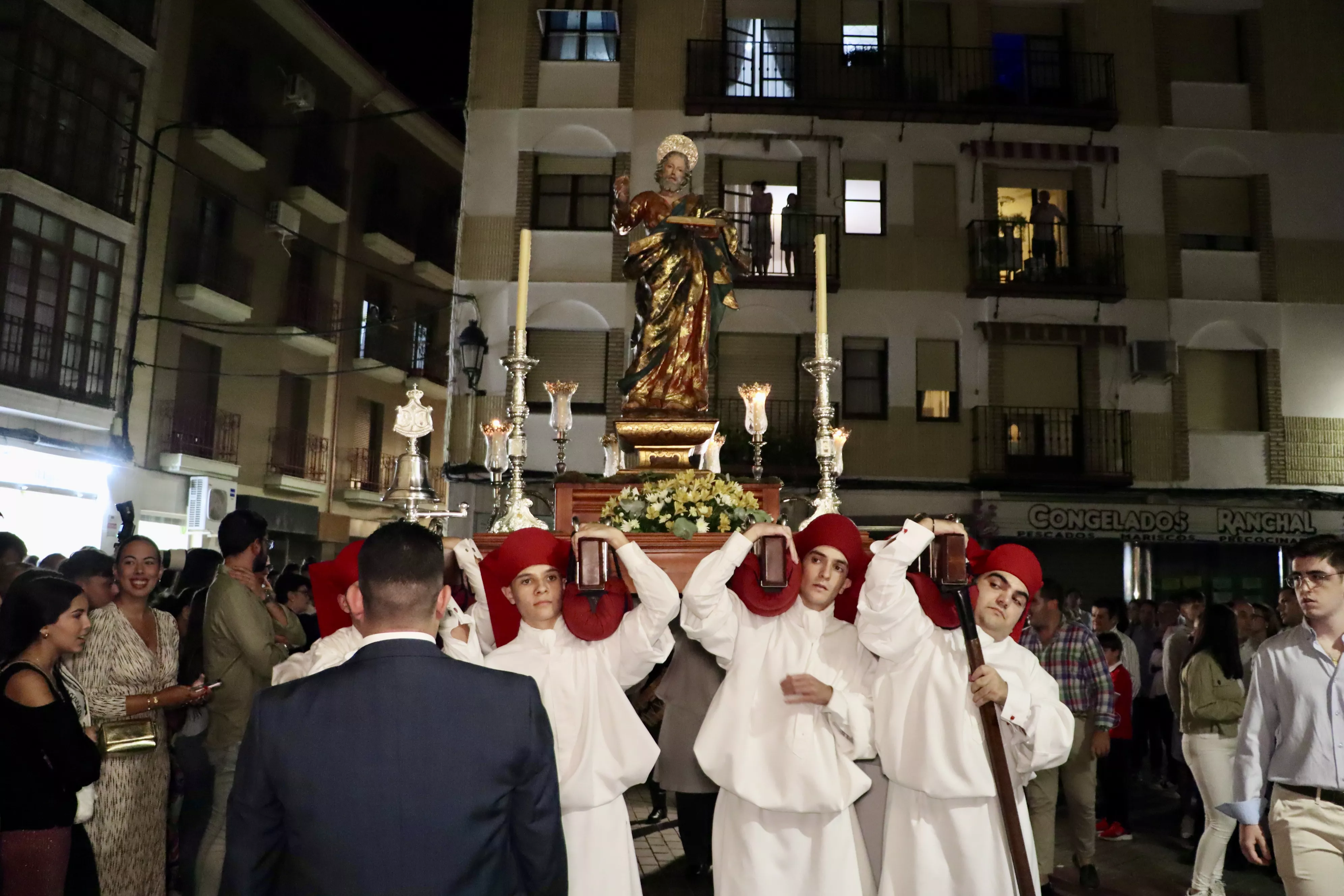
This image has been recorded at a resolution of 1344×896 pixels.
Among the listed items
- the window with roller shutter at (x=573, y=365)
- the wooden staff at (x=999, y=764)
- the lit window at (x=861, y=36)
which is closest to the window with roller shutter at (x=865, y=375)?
the window with roller shutter at (x=573, y=365)

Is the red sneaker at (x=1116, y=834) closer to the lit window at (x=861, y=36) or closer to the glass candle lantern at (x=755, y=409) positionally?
the glass candle lantern at (x=755, y=409)

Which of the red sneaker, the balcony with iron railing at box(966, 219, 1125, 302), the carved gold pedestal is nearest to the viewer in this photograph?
the carved gold pedestal

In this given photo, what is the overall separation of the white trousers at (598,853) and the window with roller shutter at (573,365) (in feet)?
43.8

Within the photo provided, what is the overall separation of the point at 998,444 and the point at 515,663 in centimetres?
1473

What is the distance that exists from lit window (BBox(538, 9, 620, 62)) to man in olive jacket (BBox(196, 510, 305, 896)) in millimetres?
14450

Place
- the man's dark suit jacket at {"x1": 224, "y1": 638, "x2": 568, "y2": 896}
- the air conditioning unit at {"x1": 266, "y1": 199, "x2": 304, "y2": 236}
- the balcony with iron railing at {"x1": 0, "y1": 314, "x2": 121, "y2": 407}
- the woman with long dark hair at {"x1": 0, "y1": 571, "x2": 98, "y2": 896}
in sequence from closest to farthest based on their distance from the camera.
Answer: the man's dark suit jacket at {"x1": 224, "y1": 638, "x2": 568, "y2": 896}
the woman with long dark hair at {"x1": 0, "y1": 571, "x2": 98, "y2": 896}
the balcony with iron railing at {"x1": 0, "y1": 314, "x2": 121, "y2": 407}
the air conditioning unit at {"x1": 266, "y1": 199, "x2": 304, "y2": 236}

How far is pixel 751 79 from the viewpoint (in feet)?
60.1

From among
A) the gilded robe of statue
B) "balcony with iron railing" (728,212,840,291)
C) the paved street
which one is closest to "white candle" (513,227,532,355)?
the gilded robe of statue

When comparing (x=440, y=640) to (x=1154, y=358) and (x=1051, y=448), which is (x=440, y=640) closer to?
(x=1051, y=448)

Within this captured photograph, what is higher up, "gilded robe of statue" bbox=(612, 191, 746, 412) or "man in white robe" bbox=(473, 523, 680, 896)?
"gilded robe of statue" bbox=(612, 191, 746, 412)

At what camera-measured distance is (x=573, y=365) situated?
17.5 metres

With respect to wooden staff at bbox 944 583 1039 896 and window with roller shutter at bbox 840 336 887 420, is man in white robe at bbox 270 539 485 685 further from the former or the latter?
window with roller shutter at bbox 840 336 887 420

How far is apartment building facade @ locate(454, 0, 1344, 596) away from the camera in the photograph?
57.6 ft

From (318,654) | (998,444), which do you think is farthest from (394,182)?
(318,654)
